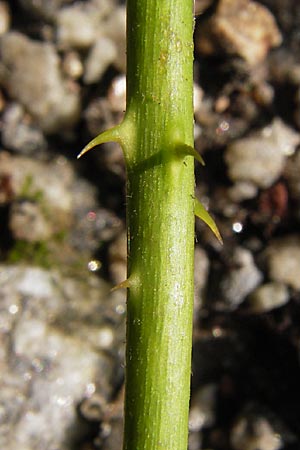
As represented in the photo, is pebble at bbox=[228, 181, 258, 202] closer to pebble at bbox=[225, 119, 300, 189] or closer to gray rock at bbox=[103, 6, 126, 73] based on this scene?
pebble at bbox=[225, 119, 300, 189]

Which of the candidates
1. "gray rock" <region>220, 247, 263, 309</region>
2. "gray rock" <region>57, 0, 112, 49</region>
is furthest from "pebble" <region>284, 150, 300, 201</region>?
"gray rock" <region>57, 0, 112, 49</region>

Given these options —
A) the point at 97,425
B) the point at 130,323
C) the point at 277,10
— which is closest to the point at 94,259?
the point at 97,425

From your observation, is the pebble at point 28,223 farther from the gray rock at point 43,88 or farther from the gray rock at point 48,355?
the gray rock at point 43,88

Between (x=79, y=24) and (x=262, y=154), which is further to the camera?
(x=79, y=24)

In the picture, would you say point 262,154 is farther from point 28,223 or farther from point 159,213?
point 159,213

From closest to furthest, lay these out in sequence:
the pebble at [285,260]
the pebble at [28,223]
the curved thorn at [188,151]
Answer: the curved thorn at [188,151] → the pebble at [285,260] → the pebble at [28,223]

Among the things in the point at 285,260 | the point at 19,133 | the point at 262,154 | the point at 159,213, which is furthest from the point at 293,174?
the point at 159,213

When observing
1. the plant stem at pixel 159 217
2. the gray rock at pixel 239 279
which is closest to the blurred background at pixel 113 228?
the gray rock at pixel 239 279
